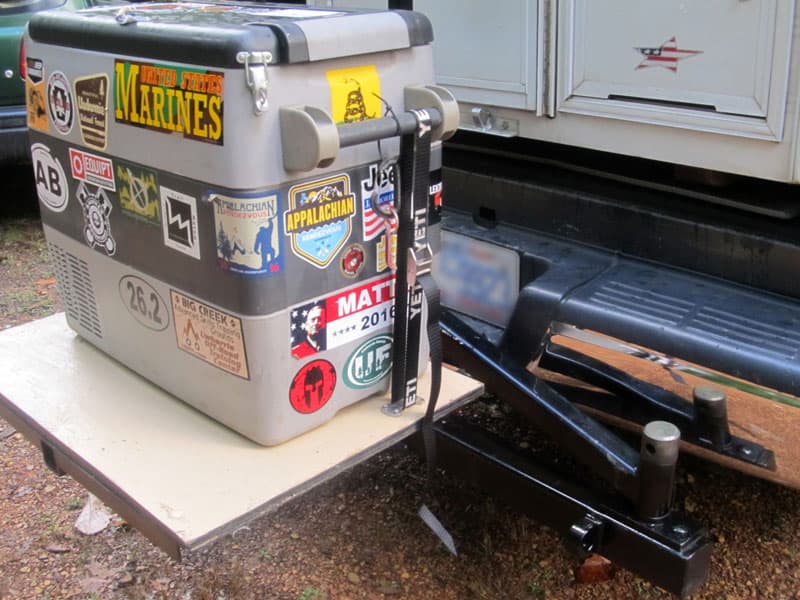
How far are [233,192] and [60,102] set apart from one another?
549 millimetres

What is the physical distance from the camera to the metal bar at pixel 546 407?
77.1 inches

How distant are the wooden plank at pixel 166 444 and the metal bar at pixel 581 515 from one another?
25cm

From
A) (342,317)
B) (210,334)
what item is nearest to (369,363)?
(342,317)

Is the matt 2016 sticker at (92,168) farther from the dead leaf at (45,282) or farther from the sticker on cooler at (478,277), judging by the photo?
the dead leaf at (45,282)

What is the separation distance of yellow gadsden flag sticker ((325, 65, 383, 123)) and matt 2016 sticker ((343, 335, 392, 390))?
16.1 inches

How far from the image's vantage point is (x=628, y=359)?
2121 mm

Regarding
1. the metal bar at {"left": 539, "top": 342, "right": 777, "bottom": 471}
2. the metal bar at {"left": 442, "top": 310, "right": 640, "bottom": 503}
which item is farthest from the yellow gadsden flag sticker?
the metal bar at {"left": 539, "top": 342, "right": 777, "bottom": 471}

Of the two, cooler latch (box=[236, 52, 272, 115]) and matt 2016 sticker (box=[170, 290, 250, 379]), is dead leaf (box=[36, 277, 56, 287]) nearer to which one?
matt 2016 sticker (box=[170, 290, 250, 379])

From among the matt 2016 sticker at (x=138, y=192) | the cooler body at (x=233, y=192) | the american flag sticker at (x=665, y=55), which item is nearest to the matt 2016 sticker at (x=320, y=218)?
the cooler body at (x=233, y=192)

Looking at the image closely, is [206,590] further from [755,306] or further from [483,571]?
[755,306]

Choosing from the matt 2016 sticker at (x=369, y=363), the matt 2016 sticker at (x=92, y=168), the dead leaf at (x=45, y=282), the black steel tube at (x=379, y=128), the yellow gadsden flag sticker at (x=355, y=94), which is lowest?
the dead leaf at (x=45, y=282)

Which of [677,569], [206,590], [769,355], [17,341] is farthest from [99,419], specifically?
[769,355]

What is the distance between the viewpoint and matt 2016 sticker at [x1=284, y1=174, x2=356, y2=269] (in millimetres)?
1460

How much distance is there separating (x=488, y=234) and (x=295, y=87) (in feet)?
4.13
